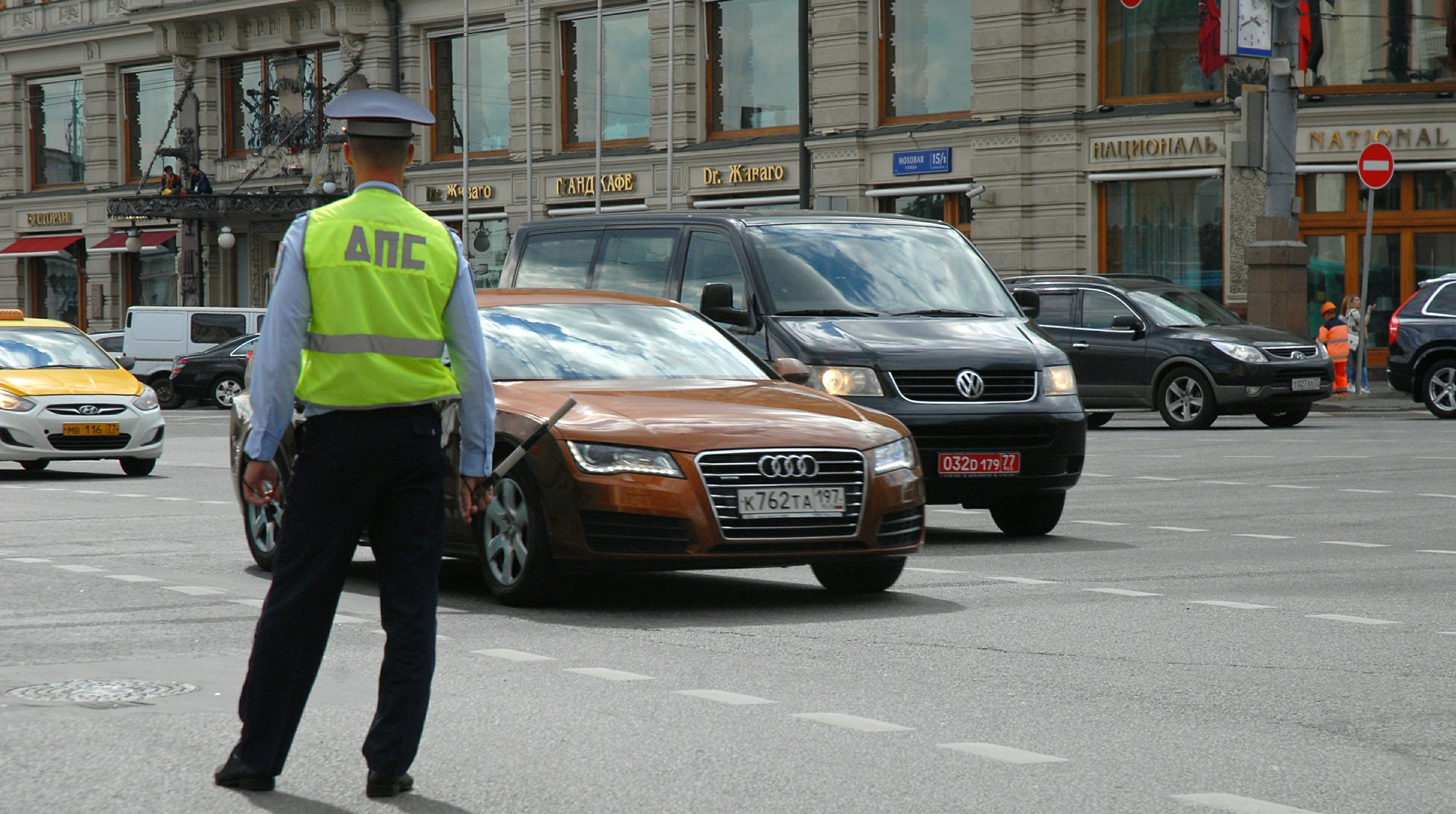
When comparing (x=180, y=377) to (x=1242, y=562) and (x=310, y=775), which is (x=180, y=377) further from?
(x=310, y=775)

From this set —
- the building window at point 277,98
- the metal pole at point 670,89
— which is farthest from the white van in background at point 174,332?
the metal pole at point 670,89

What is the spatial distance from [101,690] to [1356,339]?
28.2 meters

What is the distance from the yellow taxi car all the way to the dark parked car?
19373mm

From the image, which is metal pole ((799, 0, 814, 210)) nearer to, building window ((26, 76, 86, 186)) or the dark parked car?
the dark parked car

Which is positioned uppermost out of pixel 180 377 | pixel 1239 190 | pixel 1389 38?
pixel 1389 38

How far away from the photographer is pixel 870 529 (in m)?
9.55

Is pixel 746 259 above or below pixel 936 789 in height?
above

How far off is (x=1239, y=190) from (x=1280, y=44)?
11.7 ft

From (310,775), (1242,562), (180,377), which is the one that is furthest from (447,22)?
(310,775)

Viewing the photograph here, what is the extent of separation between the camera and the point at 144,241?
173 feet

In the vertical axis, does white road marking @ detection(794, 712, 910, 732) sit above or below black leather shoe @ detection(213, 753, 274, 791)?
below

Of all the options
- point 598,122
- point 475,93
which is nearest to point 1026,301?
point 598,122

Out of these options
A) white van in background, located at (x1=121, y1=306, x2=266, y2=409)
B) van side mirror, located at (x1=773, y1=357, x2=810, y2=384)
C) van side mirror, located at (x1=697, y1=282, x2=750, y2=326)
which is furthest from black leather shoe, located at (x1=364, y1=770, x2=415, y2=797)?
white van in background, located at (x1=121, y1=306, x2=266, y2=409)

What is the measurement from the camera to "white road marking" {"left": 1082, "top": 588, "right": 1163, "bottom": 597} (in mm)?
10062
